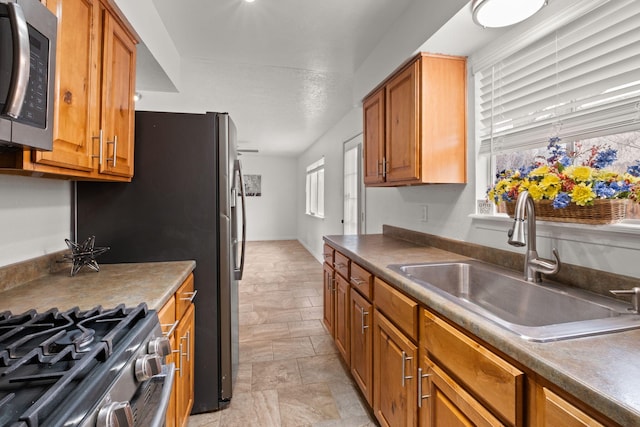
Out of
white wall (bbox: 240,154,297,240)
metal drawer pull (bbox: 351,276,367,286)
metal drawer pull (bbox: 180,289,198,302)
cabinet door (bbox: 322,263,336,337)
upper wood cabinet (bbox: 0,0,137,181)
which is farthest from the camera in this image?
white wall (bbox: 240,154,297,240)

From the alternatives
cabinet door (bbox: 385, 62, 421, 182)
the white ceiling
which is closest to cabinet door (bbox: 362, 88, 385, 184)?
cabinet door (bbox: 385, 62, 421, 182)

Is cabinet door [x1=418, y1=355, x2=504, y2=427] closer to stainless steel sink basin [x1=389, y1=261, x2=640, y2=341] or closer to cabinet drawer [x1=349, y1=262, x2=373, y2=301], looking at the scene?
stainless steel sink basin [x1=389, y1=261, x2=640, y2=341]

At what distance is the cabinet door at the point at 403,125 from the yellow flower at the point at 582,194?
0.83 meters

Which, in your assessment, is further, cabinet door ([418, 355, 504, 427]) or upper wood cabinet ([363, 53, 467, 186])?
upper wood cabinet ([363, 53, 467, 186])

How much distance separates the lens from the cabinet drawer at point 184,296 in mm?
1508

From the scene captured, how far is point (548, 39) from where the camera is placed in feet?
4.79

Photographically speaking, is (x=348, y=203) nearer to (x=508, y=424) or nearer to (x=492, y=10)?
(x=492, y=10)

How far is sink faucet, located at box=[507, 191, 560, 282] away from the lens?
1214 millimetres

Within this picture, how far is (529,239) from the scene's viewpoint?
1.34 metres

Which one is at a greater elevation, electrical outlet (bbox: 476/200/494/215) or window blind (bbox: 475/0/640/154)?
window blind (bbox: 475/0/640/154)

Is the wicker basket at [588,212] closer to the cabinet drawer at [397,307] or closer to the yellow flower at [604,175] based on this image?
the yellow flower at [604,175]

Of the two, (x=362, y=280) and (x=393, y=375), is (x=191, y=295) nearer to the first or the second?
(x=362, y=280)

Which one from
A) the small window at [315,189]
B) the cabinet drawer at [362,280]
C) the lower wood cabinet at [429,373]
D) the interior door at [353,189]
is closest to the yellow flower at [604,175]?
the lower wood cabinet at [429,373]

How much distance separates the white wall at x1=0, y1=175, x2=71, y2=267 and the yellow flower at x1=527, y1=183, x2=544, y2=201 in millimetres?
→ 2204
